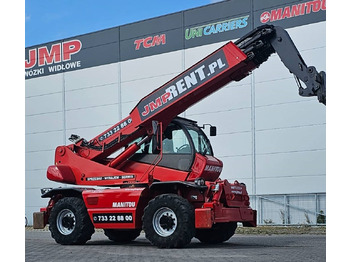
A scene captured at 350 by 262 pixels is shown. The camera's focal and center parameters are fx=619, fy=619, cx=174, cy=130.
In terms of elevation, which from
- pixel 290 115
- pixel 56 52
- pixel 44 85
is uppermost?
pixel 56 52

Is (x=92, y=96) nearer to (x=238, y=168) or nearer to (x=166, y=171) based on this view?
(x=238, y=168)

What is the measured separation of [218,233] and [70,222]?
3.37m

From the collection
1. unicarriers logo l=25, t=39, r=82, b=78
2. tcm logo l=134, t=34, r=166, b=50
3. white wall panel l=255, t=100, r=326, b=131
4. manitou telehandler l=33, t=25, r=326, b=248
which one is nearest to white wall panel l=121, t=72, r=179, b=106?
tcm logo l=134, t=34, r=166, b=50

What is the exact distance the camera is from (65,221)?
14000mm

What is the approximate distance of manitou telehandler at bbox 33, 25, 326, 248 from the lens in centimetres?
1226

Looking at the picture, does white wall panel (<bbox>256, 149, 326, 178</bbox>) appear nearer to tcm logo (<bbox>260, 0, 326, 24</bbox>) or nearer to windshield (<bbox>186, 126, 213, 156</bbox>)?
tcm logo (<bbox>260, 0, 326, 24</bbox>)

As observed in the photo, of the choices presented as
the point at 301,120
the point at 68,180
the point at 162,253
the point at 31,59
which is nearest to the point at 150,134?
the point at 68,180

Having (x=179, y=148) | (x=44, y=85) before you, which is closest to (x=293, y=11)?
(x=179, y=148)

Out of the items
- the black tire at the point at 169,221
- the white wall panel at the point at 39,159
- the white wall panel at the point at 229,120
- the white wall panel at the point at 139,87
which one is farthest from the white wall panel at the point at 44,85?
the black tire at the point at 169,221

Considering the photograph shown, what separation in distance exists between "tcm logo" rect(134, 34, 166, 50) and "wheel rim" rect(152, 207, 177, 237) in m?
16.1

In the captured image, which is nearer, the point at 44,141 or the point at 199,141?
the point at 199,141

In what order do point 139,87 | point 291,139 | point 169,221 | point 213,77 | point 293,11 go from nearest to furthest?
point 169,221, point 213,77, point 293,11, point 291,139, point 139,87

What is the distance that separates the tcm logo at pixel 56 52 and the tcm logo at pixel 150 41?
3129 mm

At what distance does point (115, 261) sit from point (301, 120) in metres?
15.5
